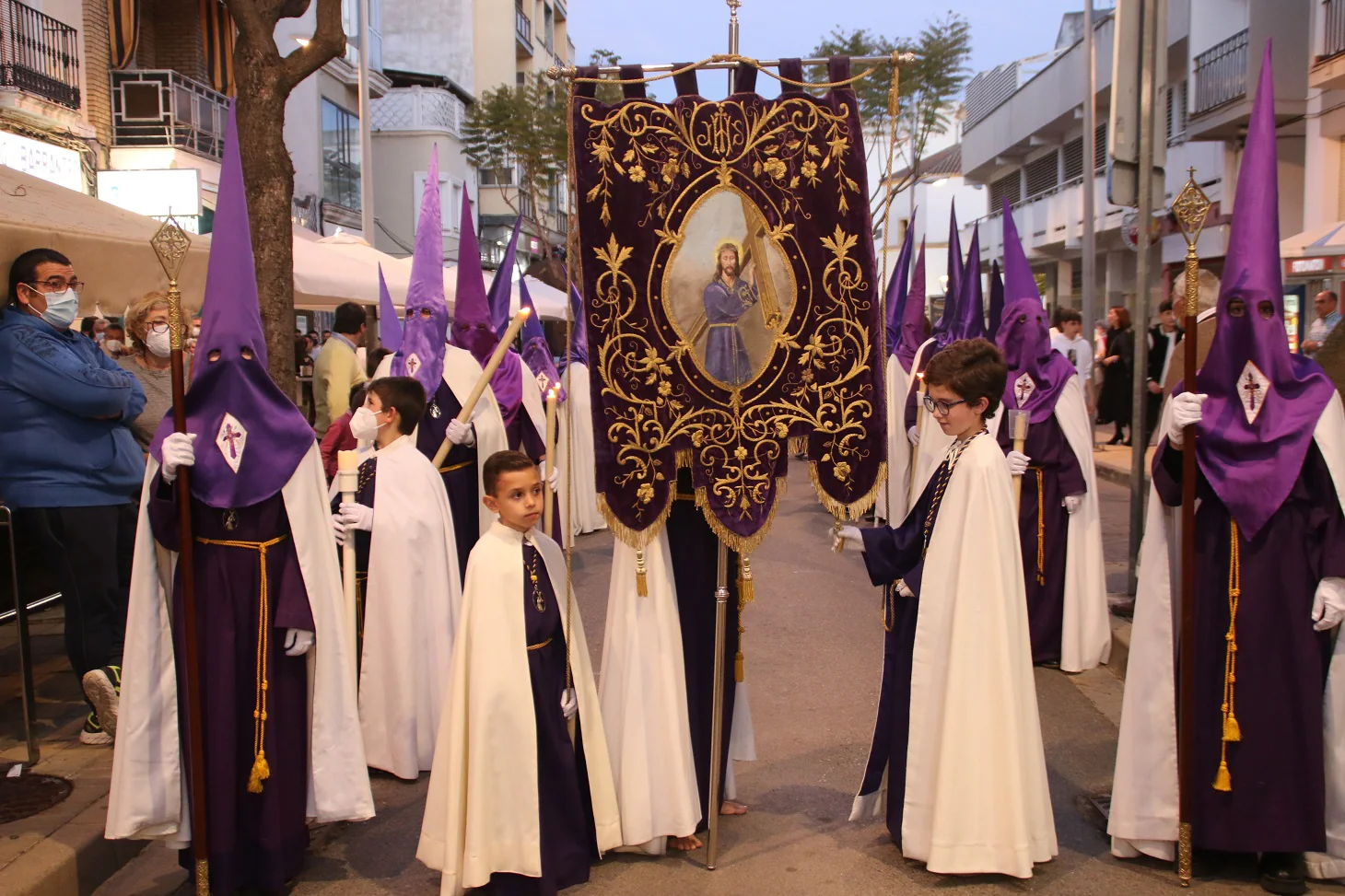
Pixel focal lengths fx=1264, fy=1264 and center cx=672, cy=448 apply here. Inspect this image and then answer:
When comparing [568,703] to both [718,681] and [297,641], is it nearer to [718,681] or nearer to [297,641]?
[718,681]

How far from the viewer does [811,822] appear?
5332 millimetres

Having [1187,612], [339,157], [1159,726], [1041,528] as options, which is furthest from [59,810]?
[339,157]

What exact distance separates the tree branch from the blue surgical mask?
3.30 m

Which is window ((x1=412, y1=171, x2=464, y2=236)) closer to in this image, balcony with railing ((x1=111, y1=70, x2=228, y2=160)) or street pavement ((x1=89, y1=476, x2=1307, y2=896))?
balcony with railing ((x1=111, y1=70, x2=228, y2=160))

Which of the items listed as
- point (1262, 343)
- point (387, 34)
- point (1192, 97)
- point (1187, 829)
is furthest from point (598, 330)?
point (387, 34)

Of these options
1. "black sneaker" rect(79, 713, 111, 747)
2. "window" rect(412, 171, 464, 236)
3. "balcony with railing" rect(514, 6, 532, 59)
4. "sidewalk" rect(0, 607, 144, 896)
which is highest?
"balcony with railing" rect(514, 6, 532, 59)

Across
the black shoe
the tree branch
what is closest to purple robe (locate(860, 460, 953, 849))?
the black shoe

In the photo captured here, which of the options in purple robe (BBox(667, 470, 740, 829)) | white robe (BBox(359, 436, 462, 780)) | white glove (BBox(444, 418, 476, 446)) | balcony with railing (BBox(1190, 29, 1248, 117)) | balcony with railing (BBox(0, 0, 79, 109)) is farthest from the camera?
balcony with railing (BBox(1190, 29, 1248, 117))

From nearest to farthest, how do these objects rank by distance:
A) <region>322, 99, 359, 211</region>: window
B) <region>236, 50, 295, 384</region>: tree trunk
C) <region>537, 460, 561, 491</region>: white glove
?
<region>537, 460, 561, 491</region>: white glove, <region>236, 50, 295, 384</region>: tree trunk, <region>322, 99, 359, 211</region>: window

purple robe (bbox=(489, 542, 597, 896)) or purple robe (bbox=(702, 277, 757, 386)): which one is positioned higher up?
purple robe (bbox=(702, 277, 757, 386))

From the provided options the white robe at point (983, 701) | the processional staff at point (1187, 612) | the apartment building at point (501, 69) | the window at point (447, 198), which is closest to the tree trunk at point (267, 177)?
the white robe at point (983, 701)

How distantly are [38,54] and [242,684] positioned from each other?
1665cm

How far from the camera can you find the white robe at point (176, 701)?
4.68m

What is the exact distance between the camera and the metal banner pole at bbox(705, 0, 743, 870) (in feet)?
15.9
